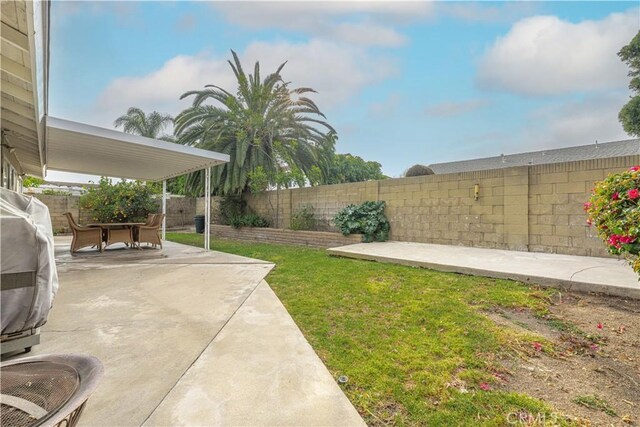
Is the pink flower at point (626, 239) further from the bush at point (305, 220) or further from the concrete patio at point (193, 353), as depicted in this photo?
the bush at point (305, 220)

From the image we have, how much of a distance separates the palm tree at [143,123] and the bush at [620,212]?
902 inches

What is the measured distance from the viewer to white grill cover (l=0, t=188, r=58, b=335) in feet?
4.34

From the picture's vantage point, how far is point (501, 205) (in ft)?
21.5

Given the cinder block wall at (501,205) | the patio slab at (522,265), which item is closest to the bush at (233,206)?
the cinder block wall at (501,205)

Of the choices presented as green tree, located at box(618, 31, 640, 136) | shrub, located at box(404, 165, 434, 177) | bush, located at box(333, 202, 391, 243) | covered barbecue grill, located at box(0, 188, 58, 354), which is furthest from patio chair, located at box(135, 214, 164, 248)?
green tree, located at box(618, 31, 640, 136)

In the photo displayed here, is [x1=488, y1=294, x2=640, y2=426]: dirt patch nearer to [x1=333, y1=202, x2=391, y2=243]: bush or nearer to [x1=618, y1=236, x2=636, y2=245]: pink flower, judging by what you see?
[x1=618, y1=236, x2=636, y2=245]: pink flower

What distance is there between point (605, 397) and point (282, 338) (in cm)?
238

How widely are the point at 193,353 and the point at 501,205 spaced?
22.5 feet

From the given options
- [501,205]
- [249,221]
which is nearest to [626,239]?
[501,205]

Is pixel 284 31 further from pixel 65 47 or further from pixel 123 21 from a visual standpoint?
pixel 65 47

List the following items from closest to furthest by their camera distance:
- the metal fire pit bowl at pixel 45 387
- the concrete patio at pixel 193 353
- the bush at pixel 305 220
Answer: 1. the metal fire pit bowl at pixel 45 387
2. the concrete patio at pixel 193 353
3. the bush at pixel 305 220

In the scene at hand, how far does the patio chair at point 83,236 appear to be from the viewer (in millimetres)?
7171

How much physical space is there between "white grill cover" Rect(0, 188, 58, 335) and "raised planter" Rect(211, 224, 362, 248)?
24.4 feet

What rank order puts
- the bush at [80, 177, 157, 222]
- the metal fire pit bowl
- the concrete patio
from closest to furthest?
1. the metal fire pit bowl
2. the concrete patio
3. the bush at [80, 177, 157, 222]
